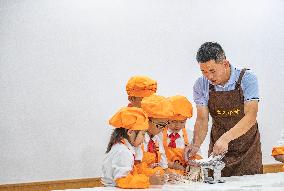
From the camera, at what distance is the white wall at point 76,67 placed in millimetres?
4004

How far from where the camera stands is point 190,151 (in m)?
3.10

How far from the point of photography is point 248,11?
4980mm

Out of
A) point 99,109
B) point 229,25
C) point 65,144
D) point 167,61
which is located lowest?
point 65,144

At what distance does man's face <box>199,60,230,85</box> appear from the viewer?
2.84 m

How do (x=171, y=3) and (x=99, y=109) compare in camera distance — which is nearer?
(x=99, y=109)

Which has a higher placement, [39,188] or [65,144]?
[65,144]

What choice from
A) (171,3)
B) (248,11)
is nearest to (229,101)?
(171,3)

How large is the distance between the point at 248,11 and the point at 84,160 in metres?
2.55

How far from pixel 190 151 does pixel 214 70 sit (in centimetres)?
64

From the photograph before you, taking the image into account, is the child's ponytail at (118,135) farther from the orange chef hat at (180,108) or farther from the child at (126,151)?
the orange chef hat at (180,108)

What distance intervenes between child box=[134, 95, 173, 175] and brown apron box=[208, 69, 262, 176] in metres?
0.52

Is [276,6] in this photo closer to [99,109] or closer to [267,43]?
[267,43]

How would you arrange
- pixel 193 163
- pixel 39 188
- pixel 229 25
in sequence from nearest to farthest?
pixel 193 163
pixel 39 188
pixel 229 25

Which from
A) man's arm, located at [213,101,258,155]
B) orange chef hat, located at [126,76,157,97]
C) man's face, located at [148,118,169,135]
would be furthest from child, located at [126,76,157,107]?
man's arm, located at [213,101,258,155]
